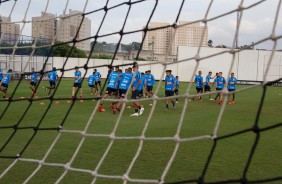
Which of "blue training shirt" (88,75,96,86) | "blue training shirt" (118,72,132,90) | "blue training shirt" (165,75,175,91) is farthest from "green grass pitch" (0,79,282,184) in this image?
"blue training shirt" (88,75,96,86)

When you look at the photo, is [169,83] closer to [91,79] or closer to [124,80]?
[124,80]

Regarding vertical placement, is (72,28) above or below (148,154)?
above

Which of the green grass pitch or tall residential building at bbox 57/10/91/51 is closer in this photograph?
tall residential building at bbox 57/10/91/51

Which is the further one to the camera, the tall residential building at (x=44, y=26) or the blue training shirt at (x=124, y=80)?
the blue training shirt at (x=124, y=80)

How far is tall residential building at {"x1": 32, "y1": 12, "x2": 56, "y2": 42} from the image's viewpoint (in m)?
3.84

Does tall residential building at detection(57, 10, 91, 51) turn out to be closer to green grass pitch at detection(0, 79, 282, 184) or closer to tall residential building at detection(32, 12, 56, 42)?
tall residential building at detection(32, 12, 56, 42)

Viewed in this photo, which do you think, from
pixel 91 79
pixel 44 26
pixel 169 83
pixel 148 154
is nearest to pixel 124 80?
pixel 169 83

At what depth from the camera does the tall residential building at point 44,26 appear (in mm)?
3837

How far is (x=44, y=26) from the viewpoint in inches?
170

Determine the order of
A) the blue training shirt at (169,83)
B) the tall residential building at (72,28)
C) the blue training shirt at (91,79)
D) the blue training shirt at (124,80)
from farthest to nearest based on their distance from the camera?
the blue training shirt at (91,79) → the blue training shirt at (169,83) → the blue training shirt at (124,80) → the tall residential building at (72,28)

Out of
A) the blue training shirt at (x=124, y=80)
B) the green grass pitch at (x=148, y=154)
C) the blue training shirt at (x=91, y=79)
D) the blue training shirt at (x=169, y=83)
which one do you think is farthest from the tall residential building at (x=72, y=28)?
the blue training shirt at (x=91, y=79)

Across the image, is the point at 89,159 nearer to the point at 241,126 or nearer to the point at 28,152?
the point at 28,152

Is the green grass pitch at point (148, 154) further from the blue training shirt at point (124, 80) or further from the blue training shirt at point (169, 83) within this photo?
the blue training shirt at point (169, 83)

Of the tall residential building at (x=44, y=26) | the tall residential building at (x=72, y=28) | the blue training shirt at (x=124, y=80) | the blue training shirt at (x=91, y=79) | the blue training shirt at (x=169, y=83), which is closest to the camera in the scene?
the tall residential building at (x=72, y=28)
